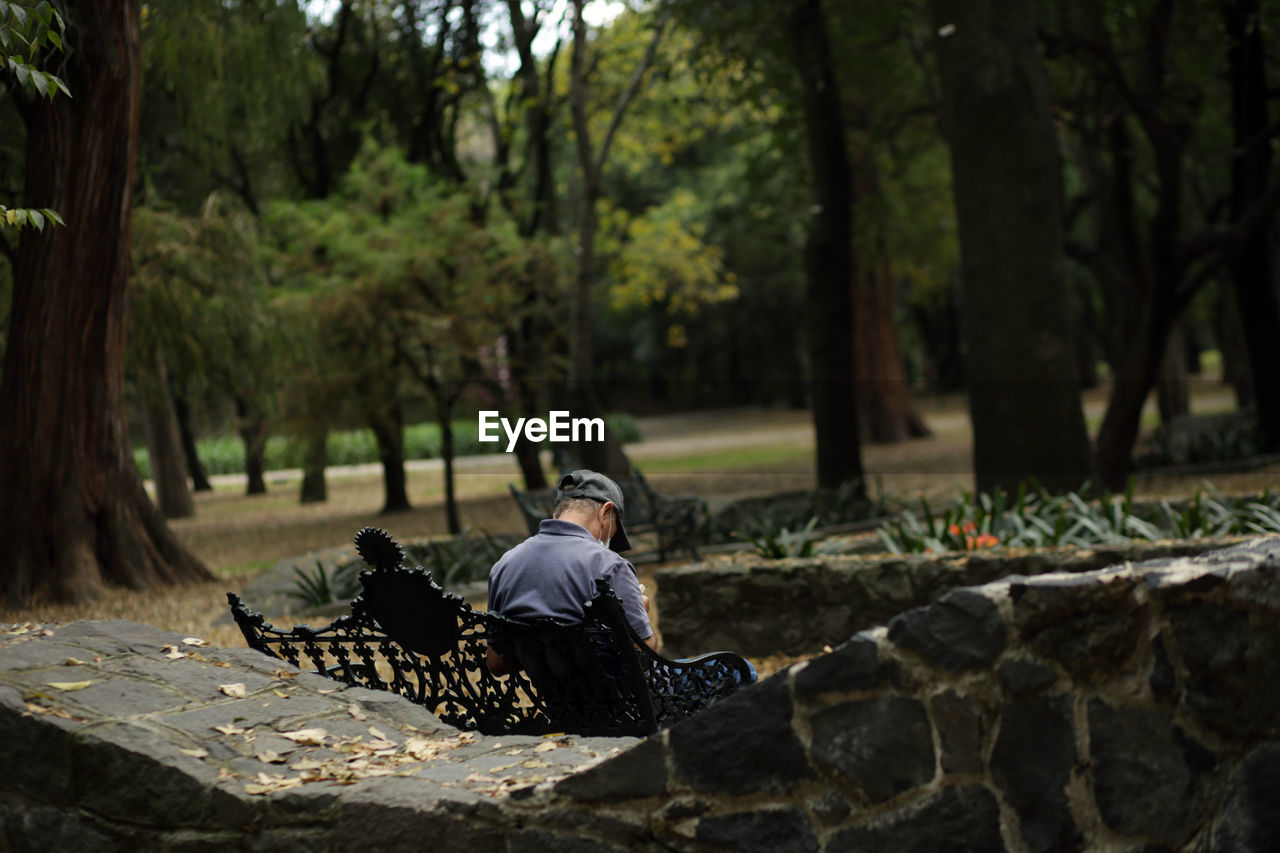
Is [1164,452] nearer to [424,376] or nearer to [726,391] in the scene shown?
[424,376]

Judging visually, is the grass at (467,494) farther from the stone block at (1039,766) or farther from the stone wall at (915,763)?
the stone block at (1039,766)

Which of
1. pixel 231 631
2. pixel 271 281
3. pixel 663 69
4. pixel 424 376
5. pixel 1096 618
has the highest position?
pixel 663 69

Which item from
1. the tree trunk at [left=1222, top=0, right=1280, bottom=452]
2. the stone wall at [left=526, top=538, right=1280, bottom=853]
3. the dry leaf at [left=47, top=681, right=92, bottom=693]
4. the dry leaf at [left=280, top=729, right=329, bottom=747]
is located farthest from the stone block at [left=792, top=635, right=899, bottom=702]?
the tree trunk at [left=1222, top=0, right=1280, bottom=452]

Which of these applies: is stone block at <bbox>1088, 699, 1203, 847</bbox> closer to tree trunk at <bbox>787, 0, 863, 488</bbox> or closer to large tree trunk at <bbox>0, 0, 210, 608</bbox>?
large tree trunk at <bbox>0, 0, 210, 608</bbox>

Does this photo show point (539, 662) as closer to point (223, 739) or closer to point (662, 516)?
point (223, 739)

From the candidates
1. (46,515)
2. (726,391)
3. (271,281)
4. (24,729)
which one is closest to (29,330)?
(46,515)

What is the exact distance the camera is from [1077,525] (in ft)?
28.5

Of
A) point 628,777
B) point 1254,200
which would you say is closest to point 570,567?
point 628,777

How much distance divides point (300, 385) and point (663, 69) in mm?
8214

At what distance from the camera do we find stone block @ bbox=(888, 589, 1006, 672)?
10.5ft

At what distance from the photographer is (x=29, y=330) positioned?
10898 mm

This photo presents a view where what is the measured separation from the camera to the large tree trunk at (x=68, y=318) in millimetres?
10828

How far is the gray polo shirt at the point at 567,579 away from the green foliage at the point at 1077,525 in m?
4.36

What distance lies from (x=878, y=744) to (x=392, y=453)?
19411 mm
